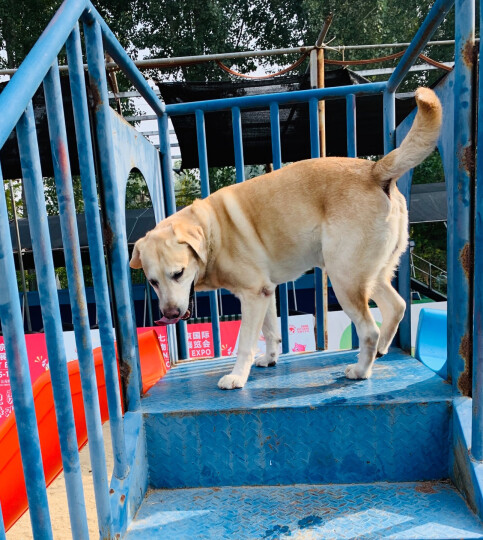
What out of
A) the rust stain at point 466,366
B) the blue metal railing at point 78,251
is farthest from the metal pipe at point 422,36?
the rust stain at point 466,366

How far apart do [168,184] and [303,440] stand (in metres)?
1.64

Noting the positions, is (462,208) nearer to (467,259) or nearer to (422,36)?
(467,259)

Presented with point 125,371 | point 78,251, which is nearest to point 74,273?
point 78,251

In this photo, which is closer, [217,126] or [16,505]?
[16,505]

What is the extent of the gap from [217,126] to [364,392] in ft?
13.2

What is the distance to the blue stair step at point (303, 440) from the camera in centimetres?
157

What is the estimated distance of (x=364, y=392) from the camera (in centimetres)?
171

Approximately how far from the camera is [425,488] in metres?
1.50

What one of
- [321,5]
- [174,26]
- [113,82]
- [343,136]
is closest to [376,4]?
[321,5]

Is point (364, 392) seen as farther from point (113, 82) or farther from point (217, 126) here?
point (217, 126)

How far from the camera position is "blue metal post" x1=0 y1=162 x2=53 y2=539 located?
815mm

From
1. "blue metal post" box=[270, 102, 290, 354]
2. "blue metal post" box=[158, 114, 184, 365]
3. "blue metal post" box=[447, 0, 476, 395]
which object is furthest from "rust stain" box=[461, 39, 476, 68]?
"blue metal post" box=[158, 114, 184, 365]

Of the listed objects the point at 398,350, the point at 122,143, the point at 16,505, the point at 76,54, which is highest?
the point at 76,54

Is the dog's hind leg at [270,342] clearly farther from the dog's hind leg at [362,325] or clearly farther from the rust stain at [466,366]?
the rust stain at [466,366]
